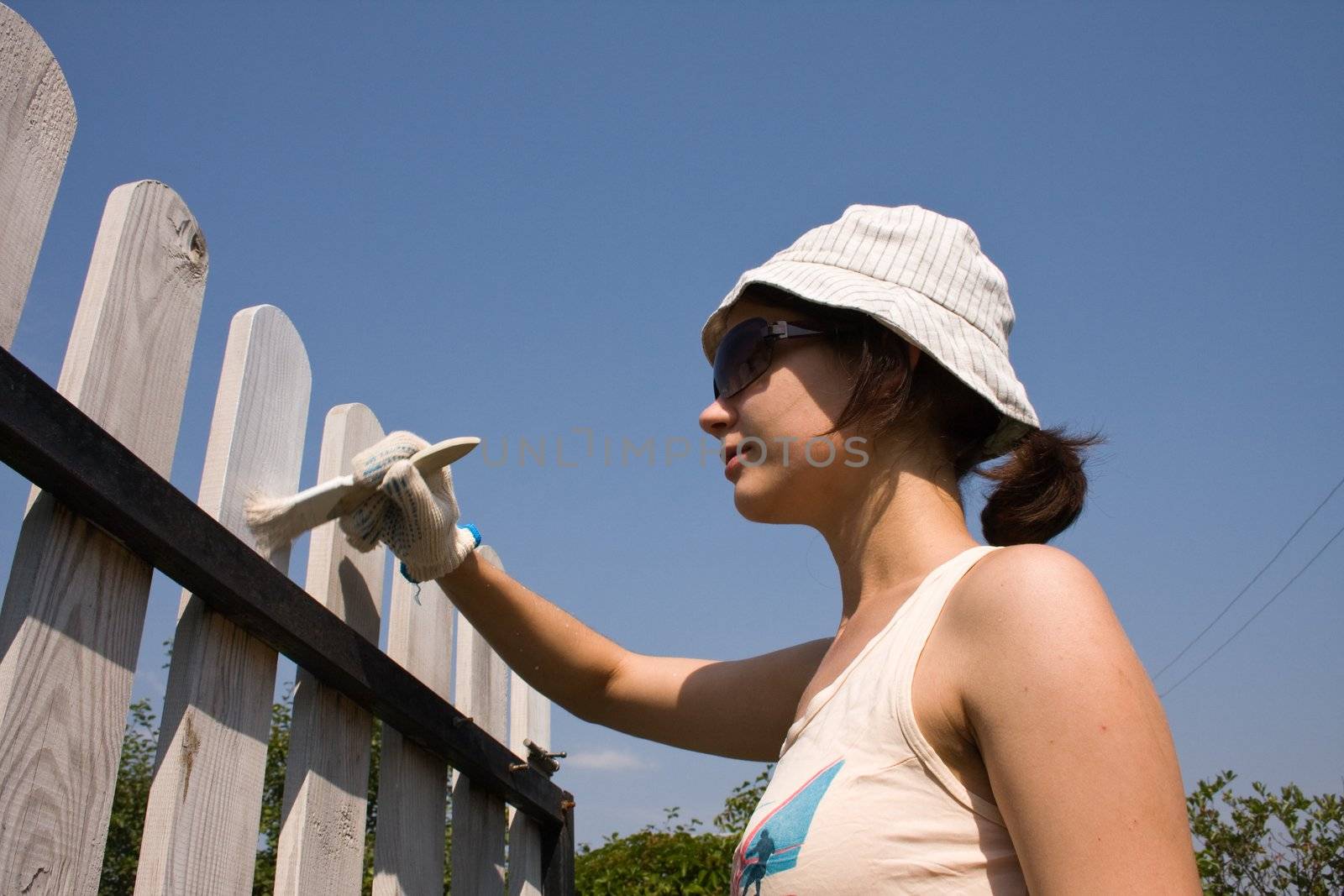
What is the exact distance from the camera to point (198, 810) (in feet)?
4.70

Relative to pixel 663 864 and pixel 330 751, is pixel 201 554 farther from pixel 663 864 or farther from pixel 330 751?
pixel 663 864

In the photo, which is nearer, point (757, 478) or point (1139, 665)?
point (1139, 665)

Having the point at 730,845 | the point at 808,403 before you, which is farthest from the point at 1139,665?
the point at 730,845

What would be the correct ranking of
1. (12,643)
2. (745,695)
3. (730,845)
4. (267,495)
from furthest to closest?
1. (730,845)
2. (745,695)
3. (267,495)
4. (12,643)

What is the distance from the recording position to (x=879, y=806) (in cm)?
121

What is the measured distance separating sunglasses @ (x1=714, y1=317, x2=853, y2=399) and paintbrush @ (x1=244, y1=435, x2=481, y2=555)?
460 mm

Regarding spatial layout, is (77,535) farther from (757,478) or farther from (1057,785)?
(1057,785)

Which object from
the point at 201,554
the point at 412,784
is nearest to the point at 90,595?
the point at 201,554

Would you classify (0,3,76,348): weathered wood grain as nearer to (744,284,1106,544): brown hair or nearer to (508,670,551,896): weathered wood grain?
(744,284,1106,544): brown hair

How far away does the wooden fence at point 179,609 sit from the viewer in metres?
1.18

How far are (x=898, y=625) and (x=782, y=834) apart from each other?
31 centimetres

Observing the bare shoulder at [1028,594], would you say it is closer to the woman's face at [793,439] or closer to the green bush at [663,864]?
the woman's face at [793,439]

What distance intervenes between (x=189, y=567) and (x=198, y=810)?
346 millimetres

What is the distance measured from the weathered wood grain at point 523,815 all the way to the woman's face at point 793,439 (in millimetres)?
848
